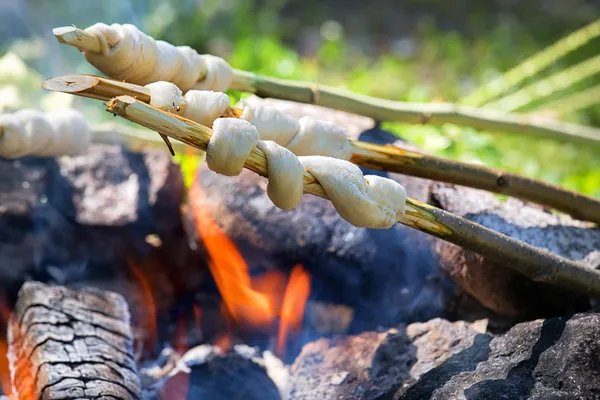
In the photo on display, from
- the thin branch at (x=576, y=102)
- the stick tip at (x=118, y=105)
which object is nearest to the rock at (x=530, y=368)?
the stick tip at (x=118, y=105)

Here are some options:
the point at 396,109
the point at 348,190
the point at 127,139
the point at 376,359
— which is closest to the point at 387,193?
the point at 348,190

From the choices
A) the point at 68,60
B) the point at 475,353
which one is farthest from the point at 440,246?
the point at 68,60

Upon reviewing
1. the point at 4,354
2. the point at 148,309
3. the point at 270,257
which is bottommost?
the point at 4,354

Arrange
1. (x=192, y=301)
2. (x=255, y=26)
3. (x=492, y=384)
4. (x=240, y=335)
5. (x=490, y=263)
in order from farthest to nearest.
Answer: (x=255, y=26), (x=192, y=301), (x=240, y=335), (x=490, y=263), (x=492, y=384)

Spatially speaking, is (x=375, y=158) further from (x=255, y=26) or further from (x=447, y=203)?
(x=255, y=26)

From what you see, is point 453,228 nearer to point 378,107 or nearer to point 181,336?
point 378,107

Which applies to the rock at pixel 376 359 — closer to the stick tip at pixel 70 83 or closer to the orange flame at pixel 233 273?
the orange flame at pixel 233 273
